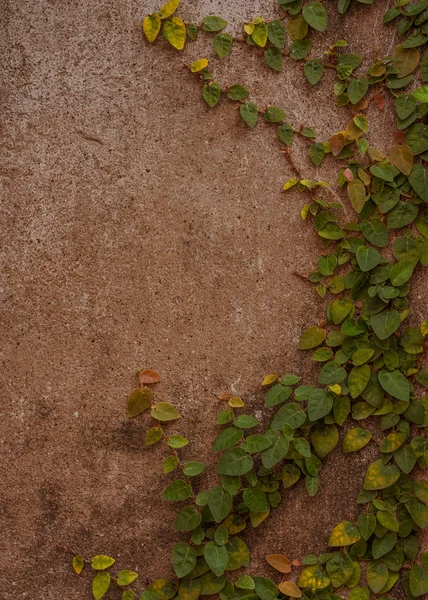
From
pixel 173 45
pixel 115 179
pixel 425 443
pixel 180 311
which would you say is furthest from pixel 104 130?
pixel 425 443

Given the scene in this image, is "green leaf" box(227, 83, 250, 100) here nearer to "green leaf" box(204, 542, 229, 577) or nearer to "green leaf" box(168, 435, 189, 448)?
"green leaf" box(168, 435, 189, 448)

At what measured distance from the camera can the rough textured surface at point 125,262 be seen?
4.55ft

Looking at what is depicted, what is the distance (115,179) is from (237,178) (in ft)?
1.03

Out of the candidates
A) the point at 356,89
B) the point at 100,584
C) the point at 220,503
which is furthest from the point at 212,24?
the point at 100,584

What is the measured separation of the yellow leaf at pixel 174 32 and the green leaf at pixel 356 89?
45 centimetres

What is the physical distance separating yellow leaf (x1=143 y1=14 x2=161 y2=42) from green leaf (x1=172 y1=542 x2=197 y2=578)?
1278mm

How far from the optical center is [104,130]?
140 centimetres

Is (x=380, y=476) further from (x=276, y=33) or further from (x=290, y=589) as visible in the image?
(x=276, y=33)

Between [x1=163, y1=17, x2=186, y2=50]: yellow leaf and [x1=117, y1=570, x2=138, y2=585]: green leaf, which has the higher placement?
[x1=163, y1=17, x2=186, y2=50]: yellow leaf

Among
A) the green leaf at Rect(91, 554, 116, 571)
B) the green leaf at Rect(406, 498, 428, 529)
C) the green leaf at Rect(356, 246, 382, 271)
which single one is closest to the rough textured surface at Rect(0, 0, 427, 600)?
the green leaf at Rect(91, 554, 116, 571)

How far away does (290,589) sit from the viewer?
1.43 m

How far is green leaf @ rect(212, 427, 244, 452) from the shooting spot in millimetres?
1403

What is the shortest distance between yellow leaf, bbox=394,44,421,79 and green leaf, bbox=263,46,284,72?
1.00 feet

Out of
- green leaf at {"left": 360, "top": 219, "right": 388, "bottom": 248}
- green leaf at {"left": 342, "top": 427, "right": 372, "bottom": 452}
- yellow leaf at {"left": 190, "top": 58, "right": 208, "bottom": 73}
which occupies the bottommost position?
green leaf at {"left": 342, "top": 427, "right": 372, "bottom": 452}
